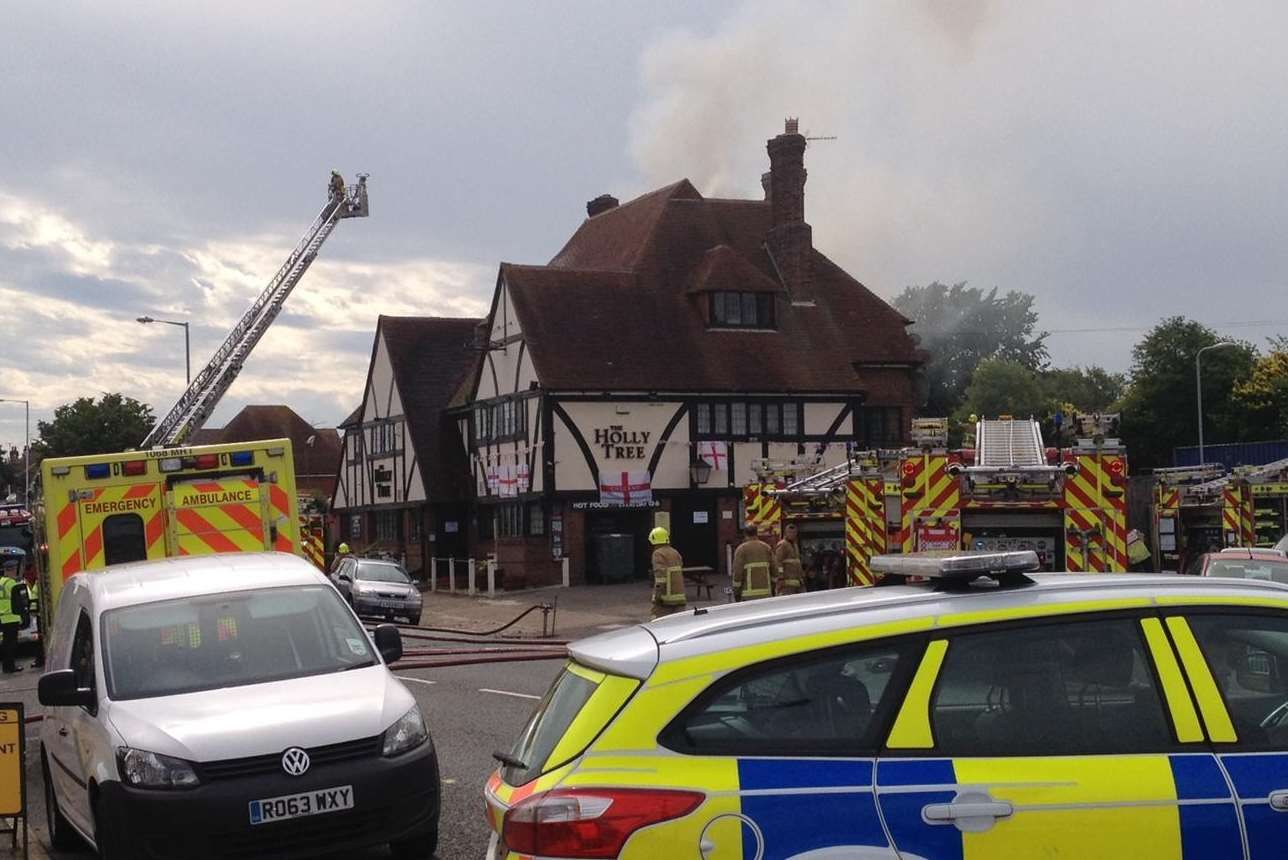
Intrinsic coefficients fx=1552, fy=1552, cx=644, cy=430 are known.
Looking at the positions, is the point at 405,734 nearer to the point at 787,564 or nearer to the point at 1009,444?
the point at 787,564

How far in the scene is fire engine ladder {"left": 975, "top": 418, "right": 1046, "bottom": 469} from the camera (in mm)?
19406

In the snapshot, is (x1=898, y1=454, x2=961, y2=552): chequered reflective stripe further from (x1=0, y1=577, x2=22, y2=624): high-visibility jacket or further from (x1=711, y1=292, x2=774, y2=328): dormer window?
(x1=711, y1=292, x2=774, y2=328): dormer window

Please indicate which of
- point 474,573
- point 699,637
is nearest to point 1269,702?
point 699,637

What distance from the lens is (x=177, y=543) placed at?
14.3 meters

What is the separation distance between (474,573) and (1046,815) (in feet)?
126

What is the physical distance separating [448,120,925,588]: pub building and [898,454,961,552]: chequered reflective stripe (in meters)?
22.2

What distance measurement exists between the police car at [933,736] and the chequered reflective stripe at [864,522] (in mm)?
16777

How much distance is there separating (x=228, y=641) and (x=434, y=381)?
42797 millimetres

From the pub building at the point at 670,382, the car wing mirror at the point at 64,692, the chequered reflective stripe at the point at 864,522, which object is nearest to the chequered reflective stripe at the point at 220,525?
the car wing mirror at the point at 64,692

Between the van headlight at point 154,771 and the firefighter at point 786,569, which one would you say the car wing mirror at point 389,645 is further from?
the firefighter at point 786,569

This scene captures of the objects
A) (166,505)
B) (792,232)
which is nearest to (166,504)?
(166,505)

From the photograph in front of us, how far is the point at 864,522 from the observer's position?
21906 mm

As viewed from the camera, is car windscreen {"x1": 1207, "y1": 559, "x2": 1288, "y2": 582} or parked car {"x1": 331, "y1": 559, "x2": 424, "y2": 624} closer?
car windscreen {"x1": 1207, "y1": 559, "x2": 1288, "y2": 582}

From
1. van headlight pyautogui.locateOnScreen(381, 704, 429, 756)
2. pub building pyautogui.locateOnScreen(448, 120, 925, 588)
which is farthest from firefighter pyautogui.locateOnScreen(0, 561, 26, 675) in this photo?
pub building pyautogui.locateOnScreen(448, 120, 925, 588)
